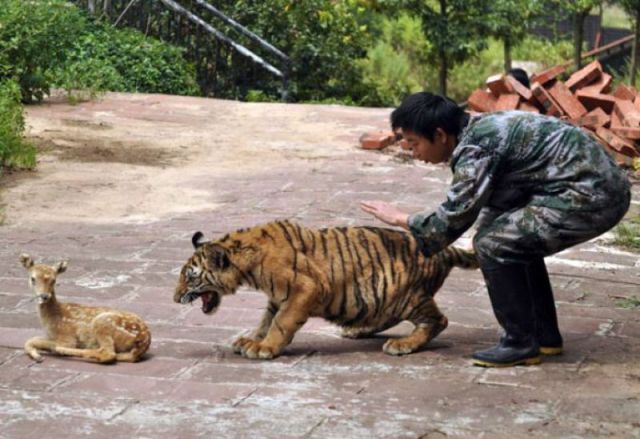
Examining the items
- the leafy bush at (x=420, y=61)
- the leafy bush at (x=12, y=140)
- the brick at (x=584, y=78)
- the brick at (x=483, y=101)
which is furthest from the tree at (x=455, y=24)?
the leafy bush at (x=12, y=140)

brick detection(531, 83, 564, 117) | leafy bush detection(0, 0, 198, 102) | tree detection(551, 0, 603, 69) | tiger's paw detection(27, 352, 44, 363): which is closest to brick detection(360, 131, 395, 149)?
brick detection(531, 83, 564, 117)

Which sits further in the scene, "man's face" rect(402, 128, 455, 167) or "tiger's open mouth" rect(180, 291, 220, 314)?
"tiger's open mouth" rect(180, 291, 220, 314)

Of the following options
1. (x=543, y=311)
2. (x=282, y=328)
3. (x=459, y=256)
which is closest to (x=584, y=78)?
(x=459, y=256)

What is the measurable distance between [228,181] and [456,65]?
10913 millimetres

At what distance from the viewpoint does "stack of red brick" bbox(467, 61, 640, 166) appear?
12.4m

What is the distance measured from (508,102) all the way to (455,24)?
6.51 metres

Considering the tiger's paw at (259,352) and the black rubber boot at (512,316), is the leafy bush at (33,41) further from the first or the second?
the black rubber boot at (512,316)

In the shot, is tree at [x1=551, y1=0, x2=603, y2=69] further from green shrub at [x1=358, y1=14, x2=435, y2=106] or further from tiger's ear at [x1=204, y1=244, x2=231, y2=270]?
tiger's ear at [x1=204, y1=244, x2=231, y2=270]

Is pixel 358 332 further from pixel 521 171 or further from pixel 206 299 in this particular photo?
pixel 521 171

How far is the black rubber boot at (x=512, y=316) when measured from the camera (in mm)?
6199

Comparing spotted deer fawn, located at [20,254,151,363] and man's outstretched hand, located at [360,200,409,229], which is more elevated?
man's outstretched hand, located at [360,200,409,229]

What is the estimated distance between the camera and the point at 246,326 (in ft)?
23.6

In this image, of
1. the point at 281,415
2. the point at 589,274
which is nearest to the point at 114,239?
the point at 589,274

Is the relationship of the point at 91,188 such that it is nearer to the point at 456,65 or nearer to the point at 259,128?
the point at 259,128
